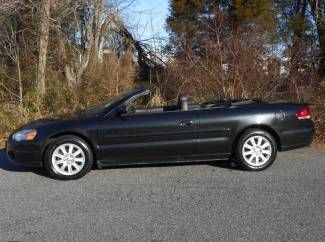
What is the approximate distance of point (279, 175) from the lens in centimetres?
695

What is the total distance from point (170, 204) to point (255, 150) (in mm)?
2038

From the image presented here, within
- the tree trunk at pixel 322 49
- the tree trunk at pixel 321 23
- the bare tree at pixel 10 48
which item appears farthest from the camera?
the bare tree at pixel 10 48

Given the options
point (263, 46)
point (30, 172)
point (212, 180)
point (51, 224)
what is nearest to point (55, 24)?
point (263, 46)

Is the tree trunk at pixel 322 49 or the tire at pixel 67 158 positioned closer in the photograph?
the tire at pixel 67 158

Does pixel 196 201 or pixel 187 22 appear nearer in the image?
pixel 196 201

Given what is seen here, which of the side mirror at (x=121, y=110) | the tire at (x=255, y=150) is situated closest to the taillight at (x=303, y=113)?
the tire at (x=255, y=150)

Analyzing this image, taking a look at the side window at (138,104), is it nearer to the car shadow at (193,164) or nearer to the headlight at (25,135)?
the car shadow at (193,164)

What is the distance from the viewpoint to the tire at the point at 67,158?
23.2 ft

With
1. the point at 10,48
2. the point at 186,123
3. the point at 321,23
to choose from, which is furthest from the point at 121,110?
the point at 321,23

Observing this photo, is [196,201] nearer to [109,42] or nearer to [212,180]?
[212,180]

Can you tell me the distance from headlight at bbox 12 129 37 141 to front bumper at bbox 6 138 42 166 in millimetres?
59

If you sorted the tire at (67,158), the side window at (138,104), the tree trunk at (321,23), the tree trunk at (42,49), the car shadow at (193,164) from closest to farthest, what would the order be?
the tire at (67,158) → the side window at (138,104) → the car shadow at (193,164) → the tree trunk at (321,23) → the tree trunk at (42,49)

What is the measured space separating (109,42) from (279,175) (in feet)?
31.4

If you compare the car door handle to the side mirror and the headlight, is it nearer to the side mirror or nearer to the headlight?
the side mirror
